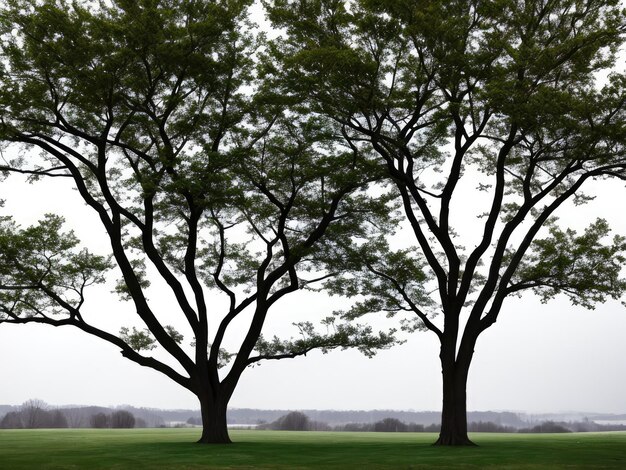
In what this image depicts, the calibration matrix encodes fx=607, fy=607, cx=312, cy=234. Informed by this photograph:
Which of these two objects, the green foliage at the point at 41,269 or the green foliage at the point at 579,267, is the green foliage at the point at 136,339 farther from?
the green foliage at the point at 579,267

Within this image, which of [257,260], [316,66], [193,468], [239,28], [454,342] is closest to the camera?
[193,468]

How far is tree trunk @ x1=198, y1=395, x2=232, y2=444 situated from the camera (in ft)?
59.7

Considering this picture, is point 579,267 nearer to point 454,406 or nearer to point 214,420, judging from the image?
point 454,406

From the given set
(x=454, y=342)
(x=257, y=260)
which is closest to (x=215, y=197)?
(x=257, y=260)

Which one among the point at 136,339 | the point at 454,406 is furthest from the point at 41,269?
the point at 454,406

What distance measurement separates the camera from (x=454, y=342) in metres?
18.0

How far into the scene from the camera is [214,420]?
18.4 m

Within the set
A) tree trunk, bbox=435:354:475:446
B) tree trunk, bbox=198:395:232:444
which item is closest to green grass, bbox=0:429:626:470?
tree trunk, bbox=435:354:475:446

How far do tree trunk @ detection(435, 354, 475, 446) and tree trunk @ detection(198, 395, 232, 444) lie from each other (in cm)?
636

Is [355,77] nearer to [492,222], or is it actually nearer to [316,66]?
[316,66]

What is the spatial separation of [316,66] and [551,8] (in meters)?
7.26

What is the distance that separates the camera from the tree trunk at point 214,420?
1820 cm

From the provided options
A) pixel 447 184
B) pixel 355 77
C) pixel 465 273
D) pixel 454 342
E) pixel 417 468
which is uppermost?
pixel 355 77

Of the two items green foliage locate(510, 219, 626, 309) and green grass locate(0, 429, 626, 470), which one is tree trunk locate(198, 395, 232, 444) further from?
green foliage locate(510, 219, 626, 309)
